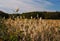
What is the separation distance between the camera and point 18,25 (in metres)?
7.19

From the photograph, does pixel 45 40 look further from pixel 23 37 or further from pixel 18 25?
pixel 18 25

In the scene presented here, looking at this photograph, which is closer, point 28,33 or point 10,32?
point 28,33

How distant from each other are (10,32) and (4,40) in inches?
11.6

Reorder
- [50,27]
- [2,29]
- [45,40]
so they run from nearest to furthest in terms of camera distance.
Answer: [45,40]
[50,27]
[2,29]

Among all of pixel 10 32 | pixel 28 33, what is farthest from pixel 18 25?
pixel 28 33

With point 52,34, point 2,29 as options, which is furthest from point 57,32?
point 2,29

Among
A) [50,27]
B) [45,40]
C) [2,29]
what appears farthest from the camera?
[2,29]

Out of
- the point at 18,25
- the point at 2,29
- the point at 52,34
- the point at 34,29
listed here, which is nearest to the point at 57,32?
the point at 52,34

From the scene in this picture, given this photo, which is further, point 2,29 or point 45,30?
point 2,29

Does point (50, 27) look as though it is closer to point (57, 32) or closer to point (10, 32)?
point (57, 32)

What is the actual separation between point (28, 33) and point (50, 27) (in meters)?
0.70

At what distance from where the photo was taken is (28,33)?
6512 millimetres

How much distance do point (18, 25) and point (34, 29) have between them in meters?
0.78

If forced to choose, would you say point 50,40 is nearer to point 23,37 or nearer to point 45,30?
point 45,30
